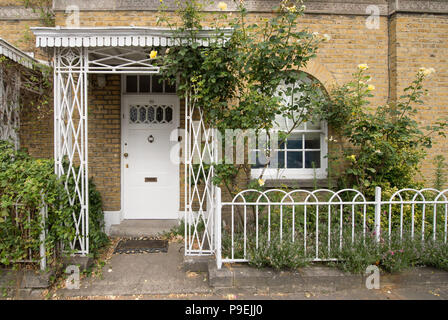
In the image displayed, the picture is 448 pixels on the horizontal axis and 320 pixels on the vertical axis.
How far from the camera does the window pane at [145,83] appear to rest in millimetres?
5680

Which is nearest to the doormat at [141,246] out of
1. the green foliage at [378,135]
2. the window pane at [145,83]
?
the window pane at [145,83]

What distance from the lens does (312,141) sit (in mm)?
5934

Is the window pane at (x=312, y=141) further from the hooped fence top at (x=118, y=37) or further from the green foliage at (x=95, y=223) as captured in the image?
the green foliage at (x=95, y=223)

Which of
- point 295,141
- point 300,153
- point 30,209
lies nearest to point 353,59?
point 295,141

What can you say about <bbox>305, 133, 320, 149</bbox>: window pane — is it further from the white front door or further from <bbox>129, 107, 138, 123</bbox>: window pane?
<bbox>129, 107, 138, 123</bbox>: window pane

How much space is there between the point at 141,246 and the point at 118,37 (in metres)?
3.15

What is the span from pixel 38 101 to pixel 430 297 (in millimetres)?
6500

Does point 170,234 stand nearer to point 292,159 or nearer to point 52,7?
point 292,159

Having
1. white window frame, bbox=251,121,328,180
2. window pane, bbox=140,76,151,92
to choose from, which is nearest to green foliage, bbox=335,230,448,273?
white window frame, bbox=251,121,328,180

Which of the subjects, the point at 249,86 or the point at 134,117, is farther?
the point at 134,117

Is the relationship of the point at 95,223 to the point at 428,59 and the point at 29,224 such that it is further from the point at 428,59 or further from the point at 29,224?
the point at 428,59

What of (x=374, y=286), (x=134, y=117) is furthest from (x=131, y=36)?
(x=374, y=286)

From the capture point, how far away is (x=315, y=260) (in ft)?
12.4

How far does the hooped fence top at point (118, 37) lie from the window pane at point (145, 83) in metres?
1.83
